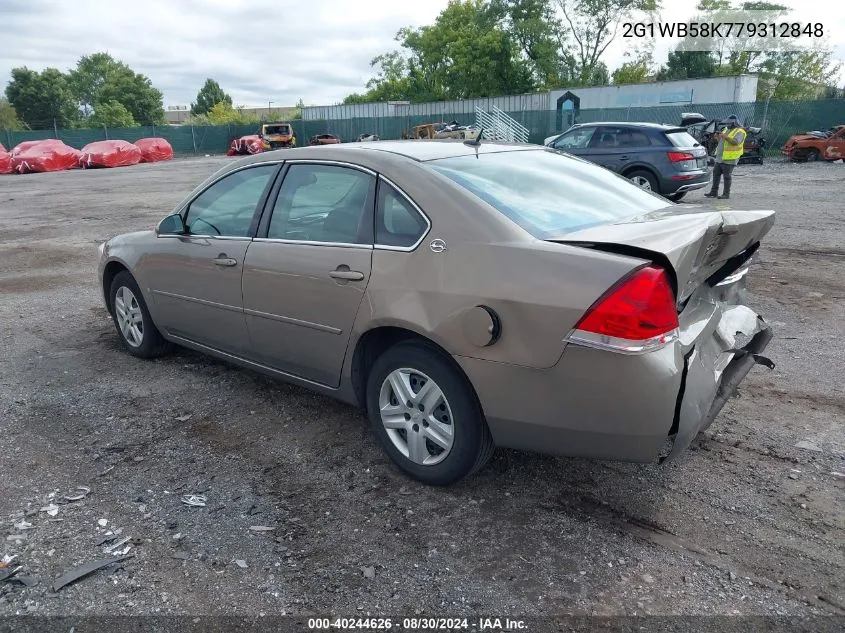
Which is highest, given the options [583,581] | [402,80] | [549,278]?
[402,80]

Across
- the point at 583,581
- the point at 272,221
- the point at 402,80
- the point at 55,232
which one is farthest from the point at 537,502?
the point at 402,80

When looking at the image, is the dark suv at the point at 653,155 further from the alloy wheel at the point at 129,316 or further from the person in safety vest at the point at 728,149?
the alloy wheel at the point at 129,316

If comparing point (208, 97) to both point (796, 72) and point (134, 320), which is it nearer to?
point (796, 72)

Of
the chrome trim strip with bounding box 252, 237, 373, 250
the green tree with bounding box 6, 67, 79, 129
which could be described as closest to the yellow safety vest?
the chrome trim strip with bounding box 252, 237, 373, 250

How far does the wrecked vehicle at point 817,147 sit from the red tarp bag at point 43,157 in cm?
3313

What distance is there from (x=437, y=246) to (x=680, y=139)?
11670 mm

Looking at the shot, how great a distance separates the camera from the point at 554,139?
625 inches

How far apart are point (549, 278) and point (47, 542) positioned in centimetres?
243

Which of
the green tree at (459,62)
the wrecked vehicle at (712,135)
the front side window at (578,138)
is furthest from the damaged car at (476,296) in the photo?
the green tree at (459,62)

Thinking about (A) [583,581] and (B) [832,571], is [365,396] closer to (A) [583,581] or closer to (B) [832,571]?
(A) [583,581]

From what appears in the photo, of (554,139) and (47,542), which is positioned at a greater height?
(554,139)

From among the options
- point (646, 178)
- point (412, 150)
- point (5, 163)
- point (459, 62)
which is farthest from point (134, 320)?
point (459, 62)

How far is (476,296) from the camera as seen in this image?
9.49ft

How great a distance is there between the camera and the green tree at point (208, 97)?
10900 cm
